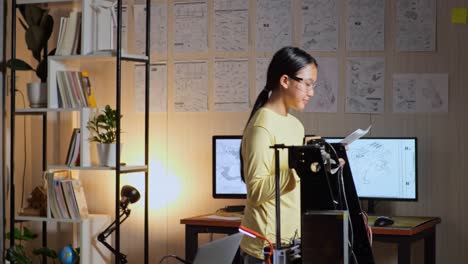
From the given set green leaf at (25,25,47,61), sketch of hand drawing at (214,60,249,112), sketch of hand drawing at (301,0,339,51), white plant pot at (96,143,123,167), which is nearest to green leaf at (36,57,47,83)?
green leaf at (25,25,47,61)

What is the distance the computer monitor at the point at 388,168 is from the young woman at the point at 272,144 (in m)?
1.75

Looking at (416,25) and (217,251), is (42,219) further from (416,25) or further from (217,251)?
(217,251)

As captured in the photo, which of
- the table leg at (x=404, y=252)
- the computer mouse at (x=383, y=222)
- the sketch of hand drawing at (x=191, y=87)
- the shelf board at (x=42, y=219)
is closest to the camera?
the table leg at (x=404, y=252)

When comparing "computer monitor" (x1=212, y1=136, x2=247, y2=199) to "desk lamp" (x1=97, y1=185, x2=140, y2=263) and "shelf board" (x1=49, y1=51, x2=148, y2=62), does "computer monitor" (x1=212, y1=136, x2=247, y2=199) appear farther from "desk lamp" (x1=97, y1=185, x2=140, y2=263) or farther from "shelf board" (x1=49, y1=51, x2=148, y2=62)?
"shelf board" (x1=49, y1=51, x2=148, y2=62)

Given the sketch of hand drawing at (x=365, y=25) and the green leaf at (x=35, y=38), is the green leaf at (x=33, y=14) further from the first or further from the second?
the sketch of hand drawing at (x=365, y=25)

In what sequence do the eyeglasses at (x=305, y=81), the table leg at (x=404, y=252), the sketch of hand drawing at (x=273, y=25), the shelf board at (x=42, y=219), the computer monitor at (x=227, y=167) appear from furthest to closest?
the sketch of hand drawing at (x=273, y=25), the computer monitor at (x=227, y=167), the shelf board at (x=42, y=219), the table leg at (x=404, y=252), the eyeglasses at (x=305, y=81)

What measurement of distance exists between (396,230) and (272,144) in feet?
5.41

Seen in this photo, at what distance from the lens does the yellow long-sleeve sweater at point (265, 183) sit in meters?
2.33

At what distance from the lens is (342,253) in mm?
1954

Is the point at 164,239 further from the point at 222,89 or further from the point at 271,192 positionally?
the point at 271,192

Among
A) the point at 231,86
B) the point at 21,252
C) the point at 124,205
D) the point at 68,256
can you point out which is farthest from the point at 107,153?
the point at 231,86

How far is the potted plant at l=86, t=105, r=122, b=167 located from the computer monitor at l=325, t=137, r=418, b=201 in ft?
4.18

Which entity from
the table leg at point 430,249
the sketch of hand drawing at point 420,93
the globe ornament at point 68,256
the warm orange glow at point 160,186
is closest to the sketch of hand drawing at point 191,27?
the warm orange glow at point 160,186

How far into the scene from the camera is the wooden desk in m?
3.86
